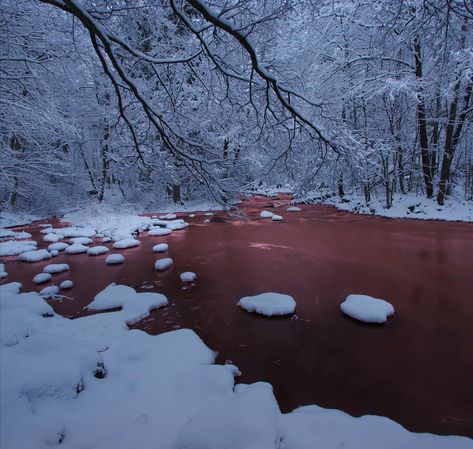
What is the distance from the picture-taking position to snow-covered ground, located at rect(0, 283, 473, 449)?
1936mm

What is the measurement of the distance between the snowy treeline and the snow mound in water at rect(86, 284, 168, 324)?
5.75 ft

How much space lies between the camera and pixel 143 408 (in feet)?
7.39

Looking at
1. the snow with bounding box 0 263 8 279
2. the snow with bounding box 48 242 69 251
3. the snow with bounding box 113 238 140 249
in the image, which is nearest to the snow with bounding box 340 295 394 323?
the snow with bounding box 113 238 140 249

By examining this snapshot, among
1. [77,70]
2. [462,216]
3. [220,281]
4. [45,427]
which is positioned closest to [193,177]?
[45,427]

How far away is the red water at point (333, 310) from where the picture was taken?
270 cm

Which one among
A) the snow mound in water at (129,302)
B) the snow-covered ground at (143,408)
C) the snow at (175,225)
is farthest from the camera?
the snow at (175,225)

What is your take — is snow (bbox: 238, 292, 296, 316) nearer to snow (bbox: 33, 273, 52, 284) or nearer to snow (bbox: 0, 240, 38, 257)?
Result: snow (bbox: 33, 273, 52, 284)

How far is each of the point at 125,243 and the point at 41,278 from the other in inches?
104

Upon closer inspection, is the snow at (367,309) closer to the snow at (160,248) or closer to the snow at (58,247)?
the snow at (160,248)

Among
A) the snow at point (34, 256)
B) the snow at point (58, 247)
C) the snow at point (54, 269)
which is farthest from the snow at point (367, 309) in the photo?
the snow at point (58, 247)

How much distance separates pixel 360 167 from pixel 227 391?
2189mm

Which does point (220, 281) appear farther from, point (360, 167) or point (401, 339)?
point (360, 167)

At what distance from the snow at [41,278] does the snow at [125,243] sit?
7.75 feet

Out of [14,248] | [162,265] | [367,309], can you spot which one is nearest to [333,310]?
[367,309]
